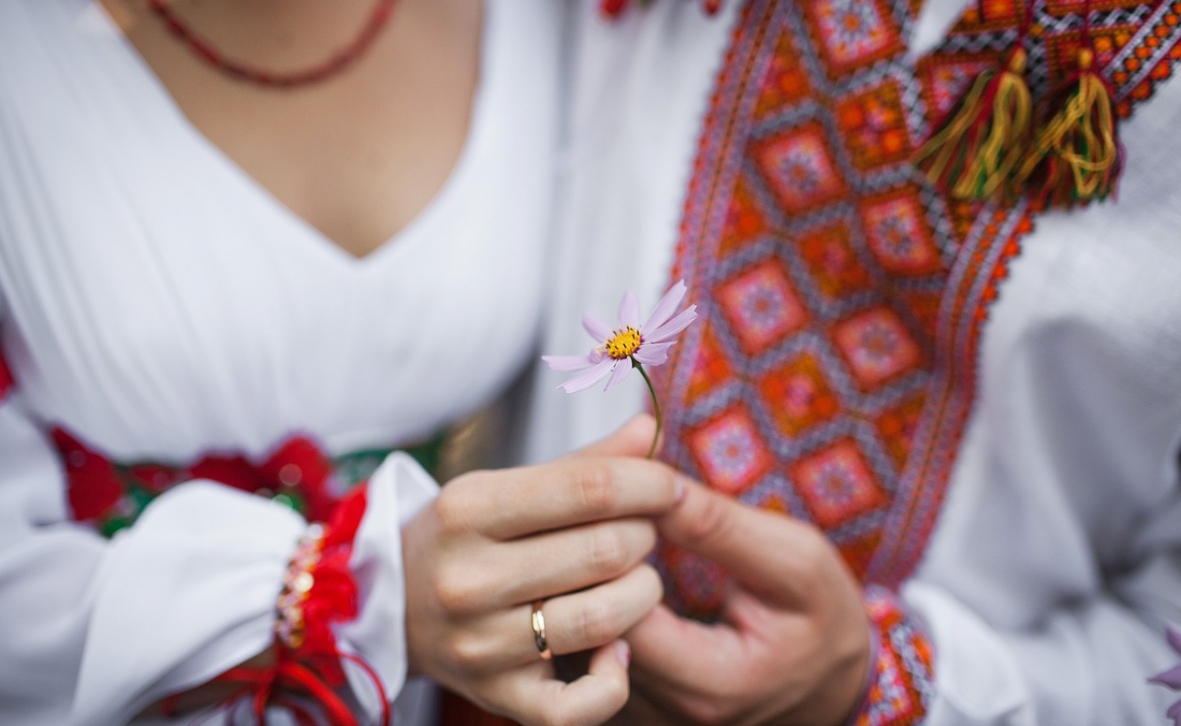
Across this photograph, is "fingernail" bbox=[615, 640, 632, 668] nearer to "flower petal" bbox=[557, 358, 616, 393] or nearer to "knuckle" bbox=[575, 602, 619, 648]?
"knuckle" bbox=[575, 602, 619, 648]

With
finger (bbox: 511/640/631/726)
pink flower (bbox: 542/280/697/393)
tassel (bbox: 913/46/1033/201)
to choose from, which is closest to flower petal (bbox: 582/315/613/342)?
pink flower (bbox: 542/280/697/393)

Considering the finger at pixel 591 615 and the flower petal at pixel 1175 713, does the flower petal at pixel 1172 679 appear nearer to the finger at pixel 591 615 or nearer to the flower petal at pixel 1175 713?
the flower petal at pixel 1175 713

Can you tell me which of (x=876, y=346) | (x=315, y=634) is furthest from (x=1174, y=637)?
(x=315, y=634)

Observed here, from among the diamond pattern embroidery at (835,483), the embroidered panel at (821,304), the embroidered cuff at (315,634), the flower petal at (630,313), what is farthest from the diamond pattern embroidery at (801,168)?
the embroidered cuff at (315,634)

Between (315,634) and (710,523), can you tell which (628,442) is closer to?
(710,523)

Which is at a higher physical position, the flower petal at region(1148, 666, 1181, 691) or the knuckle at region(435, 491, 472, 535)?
the knuckle at region(435, 491, 472, 535)

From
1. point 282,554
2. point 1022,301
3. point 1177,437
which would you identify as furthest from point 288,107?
point 1177,437

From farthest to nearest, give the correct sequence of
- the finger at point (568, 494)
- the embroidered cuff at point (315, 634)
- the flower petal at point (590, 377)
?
the embroidered cuff at point (315, 634) < the finger at point (568, 494) < the flower petal at point (590, 377)
